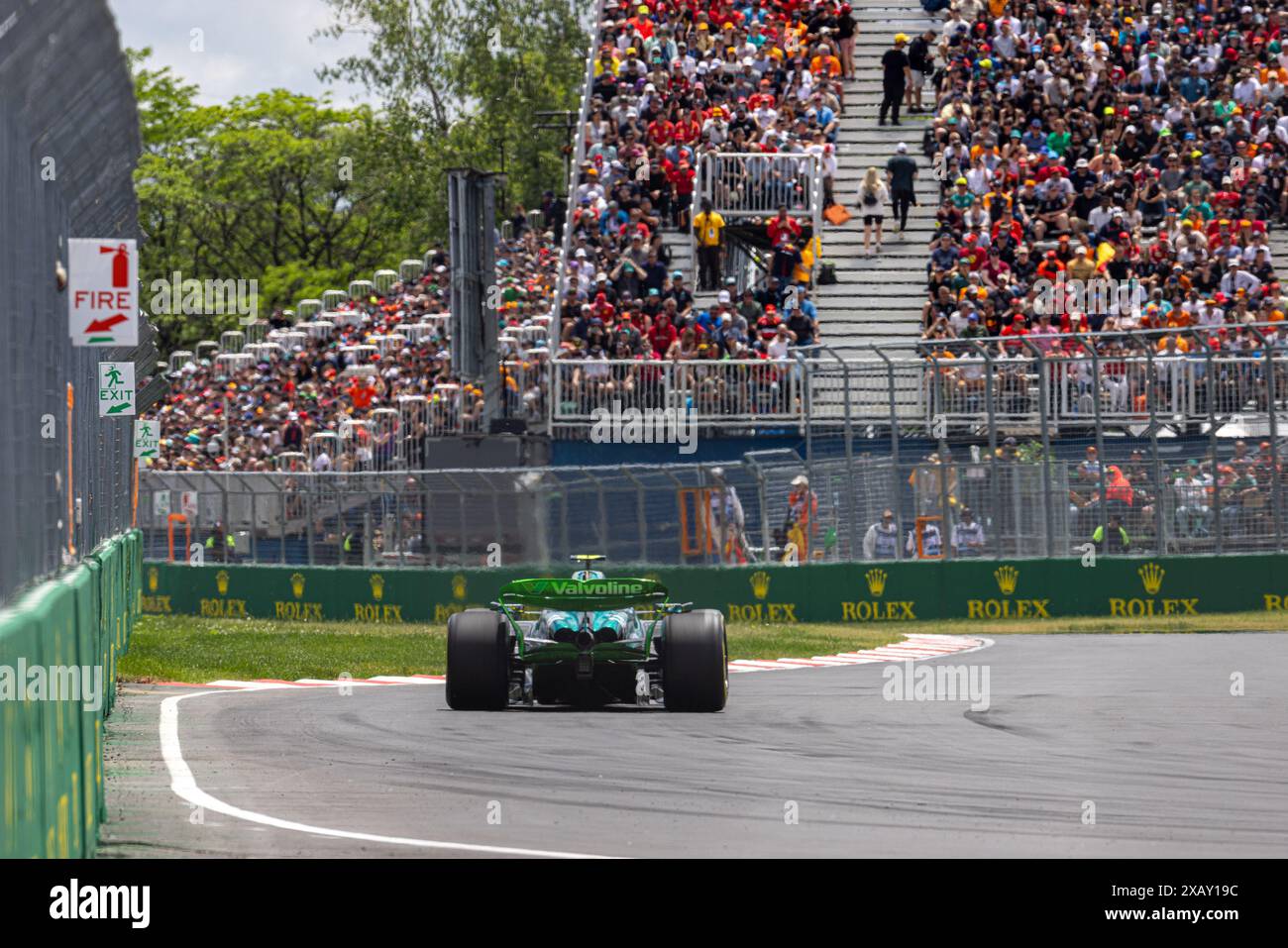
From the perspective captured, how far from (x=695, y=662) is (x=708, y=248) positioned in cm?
2171

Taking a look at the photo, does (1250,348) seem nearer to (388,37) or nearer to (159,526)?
(159,526)

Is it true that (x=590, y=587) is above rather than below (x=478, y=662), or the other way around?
above

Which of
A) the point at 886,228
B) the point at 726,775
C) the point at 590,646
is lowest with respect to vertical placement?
the point at 726,775

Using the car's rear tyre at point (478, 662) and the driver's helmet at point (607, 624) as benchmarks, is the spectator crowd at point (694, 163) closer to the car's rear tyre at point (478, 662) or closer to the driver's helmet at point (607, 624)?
the car's rear tyre at point (478, 662)

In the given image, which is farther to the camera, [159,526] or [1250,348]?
[159,526]

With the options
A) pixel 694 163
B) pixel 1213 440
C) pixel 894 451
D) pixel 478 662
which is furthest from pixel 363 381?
pixel 478 662

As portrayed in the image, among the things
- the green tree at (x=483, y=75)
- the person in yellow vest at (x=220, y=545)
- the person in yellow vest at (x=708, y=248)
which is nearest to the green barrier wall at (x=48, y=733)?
the person in yellow vest at (x=220, y=545)

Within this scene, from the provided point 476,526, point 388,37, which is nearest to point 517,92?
point 388,37

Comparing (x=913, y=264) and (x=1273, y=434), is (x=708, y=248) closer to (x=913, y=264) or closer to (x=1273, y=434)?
(x=913, y=264)

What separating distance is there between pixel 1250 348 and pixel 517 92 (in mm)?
48261

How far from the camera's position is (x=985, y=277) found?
3431 cm

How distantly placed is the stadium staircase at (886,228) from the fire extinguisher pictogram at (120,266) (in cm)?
2016

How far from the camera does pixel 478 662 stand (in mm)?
15398

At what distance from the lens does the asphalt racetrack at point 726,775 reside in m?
9.44
